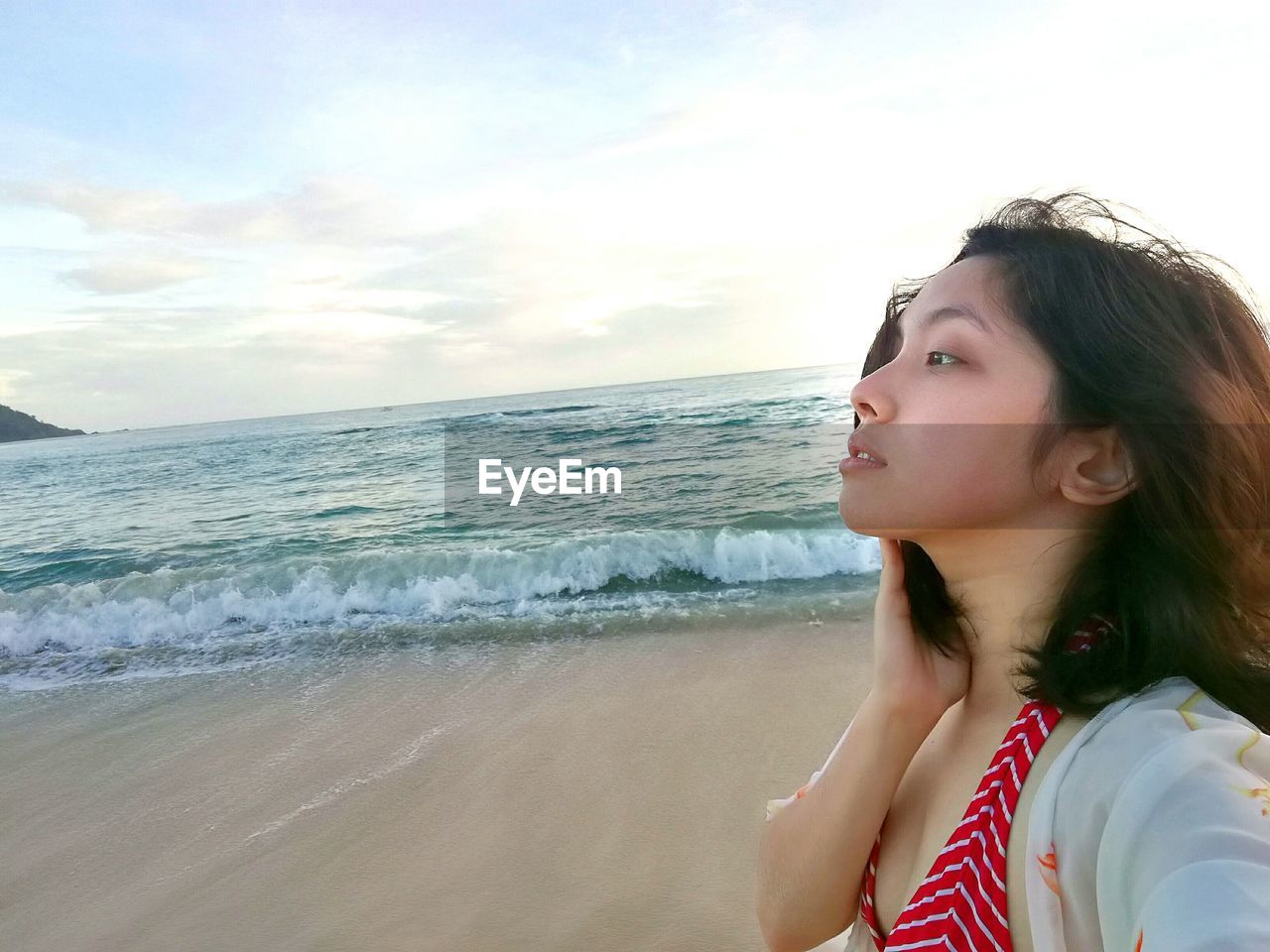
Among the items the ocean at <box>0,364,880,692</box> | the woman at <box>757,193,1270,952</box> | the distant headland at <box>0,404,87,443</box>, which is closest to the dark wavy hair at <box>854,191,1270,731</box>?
the woman at <box>757,193,1270,952</box>

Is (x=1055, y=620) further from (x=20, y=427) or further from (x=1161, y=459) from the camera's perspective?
(x=20, y=427)

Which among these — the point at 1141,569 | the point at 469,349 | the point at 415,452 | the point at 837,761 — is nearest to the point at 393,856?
the point at 837,761

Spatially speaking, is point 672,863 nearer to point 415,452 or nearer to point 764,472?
point 764,472

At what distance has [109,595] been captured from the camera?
7.94 metres

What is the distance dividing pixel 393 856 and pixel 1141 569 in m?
3.17

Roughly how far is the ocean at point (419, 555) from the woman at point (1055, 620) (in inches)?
184

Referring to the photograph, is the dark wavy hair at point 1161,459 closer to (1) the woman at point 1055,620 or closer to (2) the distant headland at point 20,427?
(1) the woman at point 1055,620

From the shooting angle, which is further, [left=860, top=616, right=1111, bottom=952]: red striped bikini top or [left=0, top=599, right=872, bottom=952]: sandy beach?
[left=0, top=599, right=872, bottom=952]: sandy beach

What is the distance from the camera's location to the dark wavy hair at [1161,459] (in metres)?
1.04

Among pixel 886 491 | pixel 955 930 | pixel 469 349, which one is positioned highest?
pixel 469 349

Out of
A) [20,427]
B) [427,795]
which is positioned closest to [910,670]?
[427,795]

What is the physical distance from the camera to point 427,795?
12.4 feet

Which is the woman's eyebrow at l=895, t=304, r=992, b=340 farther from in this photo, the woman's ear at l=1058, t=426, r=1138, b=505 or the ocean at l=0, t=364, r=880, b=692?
the ocean at l=0, t=364, r=880, b=692

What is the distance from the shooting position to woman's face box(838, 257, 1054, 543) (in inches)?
46.3
